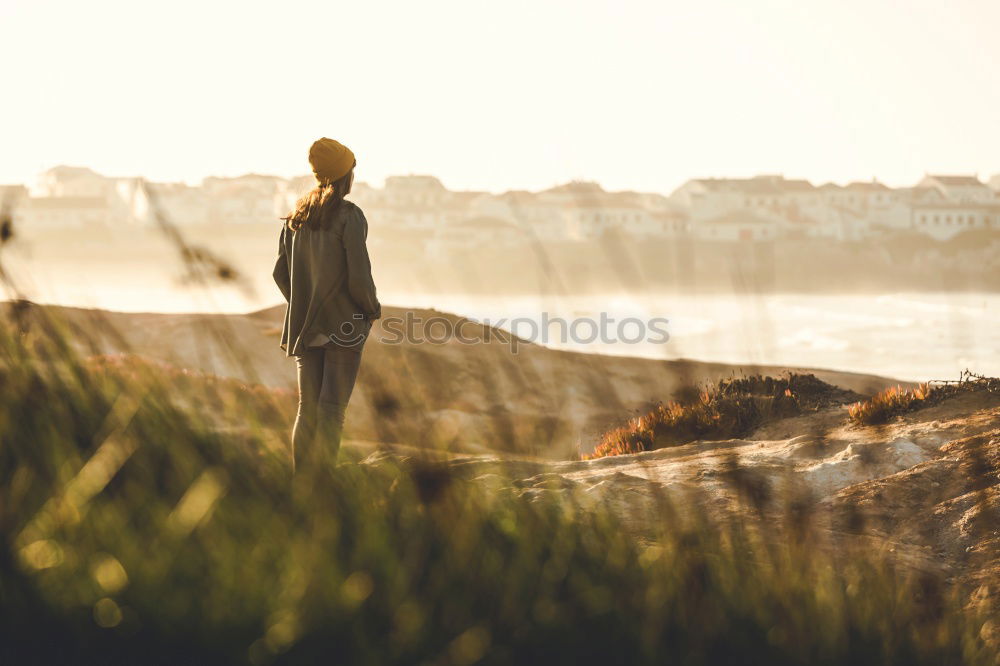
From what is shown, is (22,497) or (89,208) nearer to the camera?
(22,497)

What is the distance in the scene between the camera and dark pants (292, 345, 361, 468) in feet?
19.5

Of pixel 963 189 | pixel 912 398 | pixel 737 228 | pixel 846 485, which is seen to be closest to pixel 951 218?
pixel 963 189

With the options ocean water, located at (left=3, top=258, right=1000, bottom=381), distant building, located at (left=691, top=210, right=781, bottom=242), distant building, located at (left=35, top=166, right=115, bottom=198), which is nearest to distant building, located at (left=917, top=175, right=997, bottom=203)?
distant building, located at (left=691, top=210, right=781, bottom=242)

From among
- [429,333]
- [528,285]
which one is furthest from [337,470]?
[528,285]

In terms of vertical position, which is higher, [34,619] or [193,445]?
[193,445]

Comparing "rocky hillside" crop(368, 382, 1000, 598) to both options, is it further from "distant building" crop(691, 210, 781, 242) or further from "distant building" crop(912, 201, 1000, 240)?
"distant building" crop(912, 201, 1000, 240)

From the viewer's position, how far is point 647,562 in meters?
3.69

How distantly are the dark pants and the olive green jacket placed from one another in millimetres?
82

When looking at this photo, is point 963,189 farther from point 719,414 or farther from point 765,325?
point 765,325

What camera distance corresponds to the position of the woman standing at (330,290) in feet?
19.8

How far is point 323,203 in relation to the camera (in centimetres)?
608

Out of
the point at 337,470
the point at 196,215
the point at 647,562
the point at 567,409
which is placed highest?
the point at 196,215

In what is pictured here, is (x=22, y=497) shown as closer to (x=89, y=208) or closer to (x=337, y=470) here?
(x=337, y=470)

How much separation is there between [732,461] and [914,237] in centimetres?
9394
